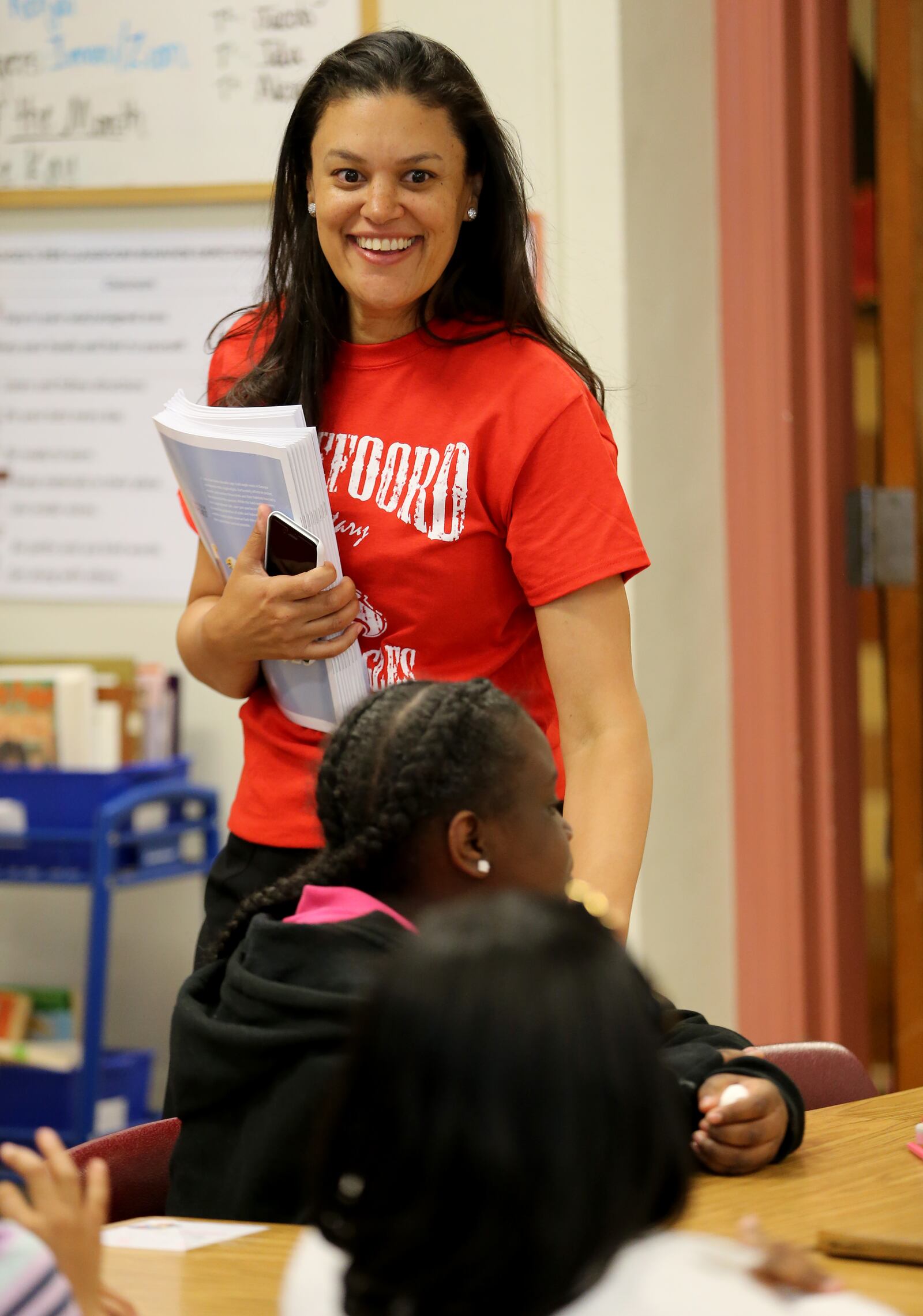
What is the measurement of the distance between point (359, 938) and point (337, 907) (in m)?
0.05

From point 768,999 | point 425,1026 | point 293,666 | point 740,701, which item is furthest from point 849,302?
point 425,1026

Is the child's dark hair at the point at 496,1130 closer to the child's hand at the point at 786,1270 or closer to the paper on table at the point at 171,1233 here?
the child's hand at the point at 786,1270

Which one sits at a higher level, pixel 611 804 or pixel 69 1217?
pixel 611 804

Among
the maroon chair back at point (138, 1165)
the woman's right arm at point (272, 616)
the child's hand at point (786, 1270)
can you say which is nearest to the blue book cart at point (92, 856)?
the woman's right arm at point (272, 616)

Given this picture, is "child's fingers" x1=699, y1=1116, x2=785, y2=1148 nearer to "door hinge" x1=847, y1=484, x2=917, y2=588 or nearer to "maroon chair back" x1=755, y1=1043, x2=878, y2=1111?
"maroon chair back" x1=755, y1=1043, x2=878, y2=1111

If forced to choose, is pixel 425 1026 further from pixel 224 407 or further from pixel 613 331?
pixel 613 331

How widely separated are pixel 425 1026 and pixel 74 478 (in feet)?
8.16

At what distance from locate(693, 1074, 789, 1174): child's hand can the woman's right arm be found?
1.93 ft

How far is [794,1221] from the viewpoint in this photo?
1001mm

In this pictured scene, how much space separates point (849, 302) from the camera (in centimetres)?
269

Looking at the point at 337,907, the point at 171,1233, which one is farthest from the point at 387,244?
the point at 171,1233

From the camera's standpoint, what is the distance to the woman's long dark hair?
4.83ft

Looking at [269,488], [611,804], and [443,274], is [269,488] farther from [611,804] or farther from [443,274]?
[611,804]

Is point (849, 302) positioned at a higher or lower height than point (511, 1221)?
higher
